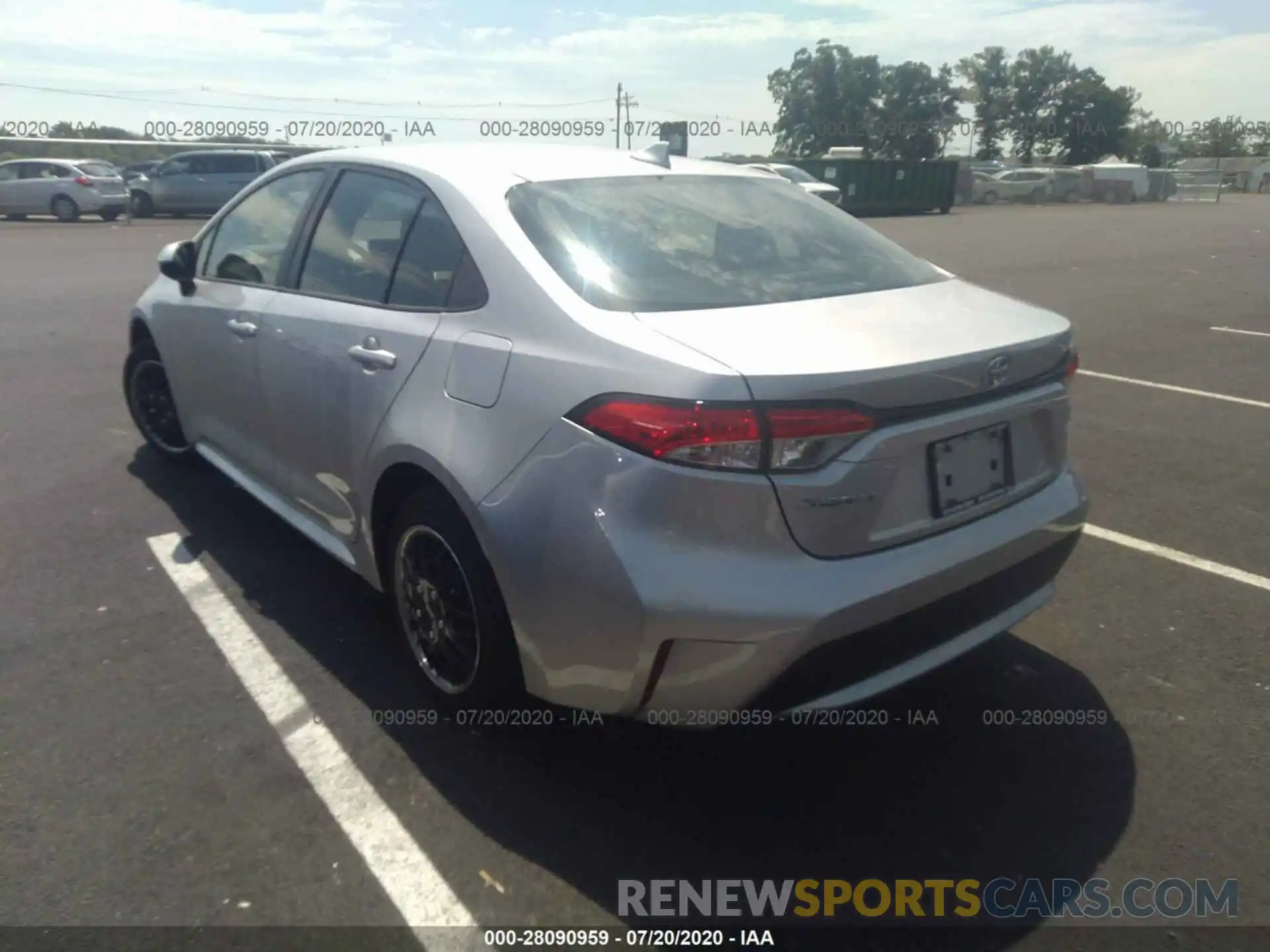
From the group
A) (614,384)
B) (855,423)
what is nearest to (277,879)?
(614,384)

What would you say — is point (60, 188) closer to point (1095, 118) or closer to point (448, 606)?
point (448, 606)

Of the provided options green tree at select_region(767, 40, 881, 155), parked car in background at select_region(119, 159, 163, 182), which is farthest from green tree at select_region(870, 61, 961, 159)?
parked car in background at select_region(119, 159, 163, 182)

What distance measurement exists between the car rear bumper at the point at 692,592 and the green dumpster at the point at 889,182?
3653 centimetres

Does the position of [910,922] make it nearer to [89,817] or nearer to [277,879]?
[277,879]

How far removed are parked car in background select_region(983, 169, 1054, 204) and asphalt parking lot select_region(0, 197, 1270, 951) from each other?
48087 millimetres

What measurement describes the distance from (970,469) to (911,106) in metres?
93.2

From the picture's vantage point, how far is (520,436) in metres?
2.66

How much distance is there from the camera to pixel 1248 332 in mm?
10055

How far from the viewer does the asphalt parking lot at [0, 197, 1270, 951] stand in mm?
2553

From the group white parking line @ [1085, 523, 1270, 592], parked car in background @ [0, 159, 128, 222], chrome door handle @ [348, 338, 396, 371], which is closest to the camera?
chrome door handle @ [348, 338, 396, 371]

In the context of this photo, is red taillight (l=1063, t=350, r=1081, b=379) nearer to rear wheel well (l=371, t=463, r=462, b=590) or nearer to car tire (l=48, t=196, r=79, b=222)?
rear wheel well (l=371, t=463, r=462, b=590)

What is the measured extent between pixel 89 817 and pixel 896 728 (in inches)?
89.6

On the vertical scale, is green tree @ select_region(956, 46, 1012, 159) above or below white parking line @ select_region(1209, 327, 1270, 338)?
above

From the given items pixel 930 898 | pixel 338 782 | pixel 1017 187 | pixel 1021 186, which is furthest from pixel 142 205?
pixel 1021 186
